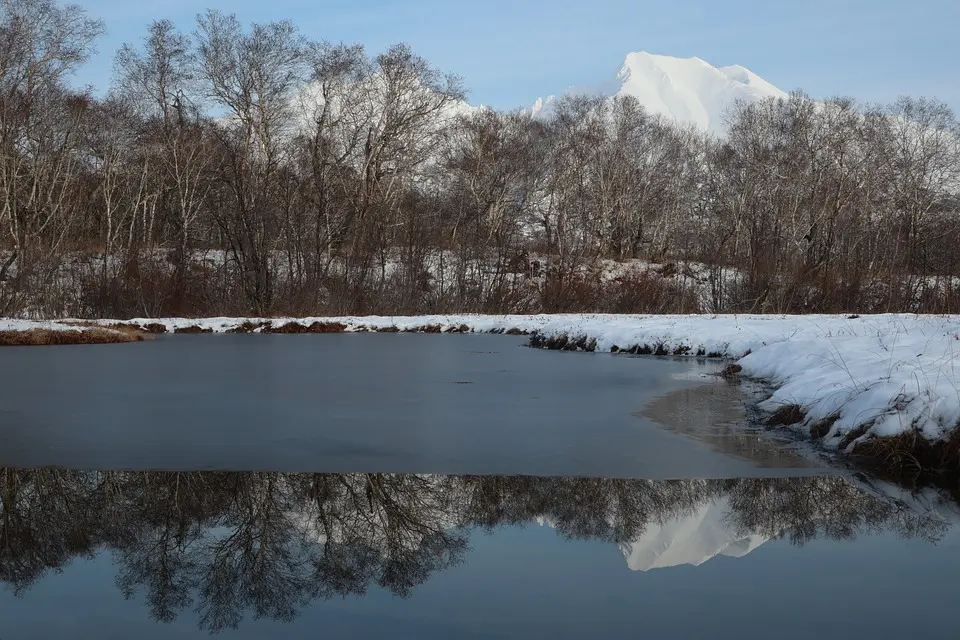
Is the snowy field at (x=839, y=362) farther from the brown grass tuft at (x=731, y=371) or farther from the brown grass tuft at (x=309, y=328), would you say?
the brown grass tuft at (x=309, y=328)

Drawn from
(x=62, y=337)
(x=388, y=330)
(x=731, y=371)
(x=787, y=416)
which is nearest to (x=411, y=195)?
(x=388, y=330)

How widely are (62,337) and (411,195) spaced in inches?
986

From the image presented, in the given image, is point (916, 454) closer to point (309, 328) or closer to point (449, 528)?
point (449, 528)

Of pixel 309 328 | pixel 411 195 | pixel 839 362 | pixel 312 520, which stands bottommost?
pixel 312 520

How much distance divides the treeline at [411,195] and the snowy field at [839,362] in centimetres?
855

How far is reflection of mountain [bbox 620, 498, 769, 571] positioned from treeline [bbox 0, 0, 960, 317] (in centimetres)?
1891

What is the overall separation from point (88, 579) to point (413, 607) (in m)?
1.41

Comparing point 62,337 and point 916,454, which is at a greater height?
point 916,454

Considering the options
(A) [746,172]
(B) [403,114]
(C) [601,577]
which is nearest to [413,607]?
(C) [601,577]

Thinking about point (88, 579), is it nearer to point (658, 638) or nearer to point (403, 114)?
point (658, 638)

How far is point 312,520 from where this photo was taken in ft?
13.9

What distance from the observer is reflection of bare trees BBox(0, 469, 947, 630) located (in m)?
3.42

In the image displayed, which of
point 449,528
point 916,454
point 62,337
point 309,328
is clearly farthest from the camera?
point 309,328

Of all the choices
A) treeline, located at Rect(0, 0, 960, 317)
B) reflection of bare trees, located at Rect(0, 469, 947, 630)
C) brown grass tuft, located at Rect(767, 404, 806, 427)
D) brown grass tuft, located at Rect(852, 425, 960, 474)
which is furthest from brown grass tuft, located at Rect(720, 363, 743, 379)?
treeline, located at Rect(0, 0, 960, 317)
